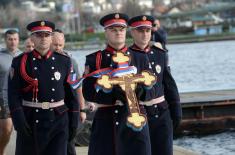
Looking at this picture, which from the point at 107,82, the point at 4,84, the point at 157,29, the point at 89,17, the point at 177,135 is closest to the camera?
the point at 107,82

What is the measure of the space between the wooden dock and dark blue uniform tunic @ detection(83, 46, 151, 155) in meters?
10.7

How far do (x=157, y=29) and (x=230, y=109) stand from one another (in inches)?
155

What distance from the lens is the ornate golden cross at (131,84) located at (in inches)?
338

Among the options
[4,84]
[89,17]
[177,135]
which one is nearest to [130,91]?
[4,84]

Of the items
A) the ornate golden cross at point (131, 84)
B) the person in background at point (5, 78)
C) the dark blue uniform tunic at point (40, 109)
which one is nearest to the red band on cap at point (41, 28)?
the dark blue uniform tunic at point (40, 109)

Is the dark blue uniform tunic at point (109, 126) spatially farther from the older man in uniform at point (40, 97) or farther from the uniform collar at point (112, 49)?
the older man in uniform at point (40, 97)

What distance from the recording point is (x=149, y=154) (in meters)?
8.70

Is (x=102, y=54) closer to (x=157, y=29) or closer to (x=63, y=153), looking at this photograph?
(x=63, y=153)

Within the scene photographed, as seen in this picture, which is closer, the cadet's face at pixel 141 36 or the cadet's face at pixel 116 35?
the cadet's face at pixel 116 35

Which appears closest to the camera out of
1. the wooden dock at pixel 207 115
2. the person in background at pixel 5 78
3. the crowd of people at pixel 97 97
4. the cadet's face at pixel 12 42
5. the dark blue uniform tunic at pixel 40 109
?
→ the crowd of people at pixel 97 97

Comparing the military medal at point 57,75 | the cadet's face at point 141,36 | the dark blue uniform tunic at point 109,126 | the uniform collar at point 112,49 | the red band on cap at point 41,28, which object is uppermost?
the red band on cap at point 41,28

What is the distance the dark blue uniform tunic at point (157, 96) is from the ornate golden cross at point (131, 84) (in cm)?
15

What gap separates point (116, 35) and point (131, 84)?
55cm

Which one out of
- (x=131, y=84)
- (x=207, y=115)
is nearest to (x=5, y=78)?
(x=131, y=84)
